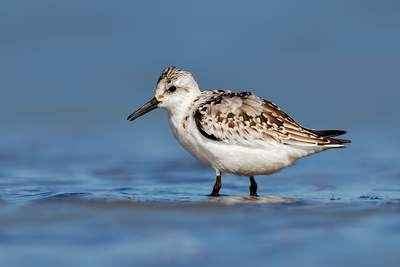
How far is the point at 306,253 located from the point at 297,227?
3.12 ft

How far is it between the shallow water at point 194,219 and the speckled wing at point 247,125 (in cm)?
97

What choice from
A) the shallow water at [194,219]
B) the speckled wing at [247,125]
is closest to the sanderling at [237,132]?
the speckled wing at [247,125]

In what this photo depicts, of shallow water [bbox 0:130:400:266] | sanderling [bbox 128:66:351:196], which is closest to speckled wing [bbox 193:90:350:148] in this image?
sanderling [bbox 128:66:351:196]

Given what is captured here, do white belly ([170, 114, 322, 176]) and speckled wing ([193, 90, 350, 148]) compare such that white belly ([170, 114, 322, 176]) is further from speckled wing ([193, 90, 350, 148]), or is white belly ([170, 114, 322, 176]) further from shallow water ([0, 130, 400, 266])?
shallow water ([0, 130, 400, 266])

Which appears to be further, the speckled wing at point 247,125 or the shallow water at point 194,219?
the speckled wing at point 247,125

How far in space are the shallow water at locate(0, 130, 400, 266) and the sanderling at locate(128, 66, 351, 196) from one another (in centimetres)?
67

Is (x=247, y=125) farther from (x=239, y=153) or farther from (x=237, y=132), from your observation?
(x=239, y=153)

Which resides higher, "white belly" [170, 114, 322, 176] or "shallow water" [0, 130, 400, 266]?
"white belly" [170, 114, 322, 176]

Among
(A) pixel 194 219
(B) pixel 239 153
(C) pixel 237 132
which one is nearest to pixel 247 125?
(C) pixel 237 132

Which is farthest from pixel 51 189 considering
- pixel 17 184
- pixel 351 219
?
pixel 351 219

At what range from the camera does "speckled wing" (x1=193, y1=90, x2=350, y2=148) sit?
27.6 feet

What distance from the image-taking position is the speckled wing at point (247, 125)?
8422mm

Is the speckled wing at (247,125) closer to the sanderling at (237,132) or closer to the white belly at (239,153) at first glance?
the sanderling at (237,132)

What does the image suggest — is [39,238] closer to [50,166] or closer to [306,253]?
[306,253]
